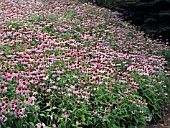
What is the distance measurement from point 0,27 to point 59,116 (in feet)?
9.47

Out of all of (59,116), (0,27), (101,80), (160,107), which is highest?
(0,27)

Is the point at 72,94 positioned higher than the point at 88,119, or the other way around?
the point at 72,94

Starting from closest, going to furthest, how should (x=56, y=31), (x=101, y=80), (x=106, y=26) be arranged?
(x=101, y=80)
(x=56, y=31)
(x=106, y=26)

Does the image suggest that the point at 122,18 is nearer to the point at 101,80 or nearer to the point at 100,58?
the point at 100,58

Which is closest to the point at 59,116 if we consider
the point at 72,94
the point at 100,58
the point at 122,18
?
the point at 72,94

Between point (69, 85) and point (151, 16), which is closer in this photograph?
point (69, 85)

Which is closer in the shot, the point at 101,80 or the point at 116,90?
the point at 101,80

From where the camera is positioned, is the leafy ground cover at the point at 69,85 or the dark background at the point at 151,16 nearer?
the leafy ground cover at the point at 69,85

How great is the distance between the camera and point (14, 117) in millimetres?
3424

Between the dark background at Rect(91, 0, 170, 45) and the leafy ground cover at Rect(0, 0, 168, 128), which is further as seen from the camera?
the dark background at Rect(91, 0, 170, 45)

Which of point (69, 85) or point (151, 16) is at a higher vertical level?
point (151, 16)

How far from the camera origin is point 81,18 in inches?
317

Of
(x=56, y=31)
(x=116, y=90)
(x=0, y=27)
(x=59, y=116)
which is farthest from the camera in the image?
(x=56, y=31)

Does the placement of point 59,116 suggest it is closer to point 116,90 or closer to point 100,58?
point 116,90
